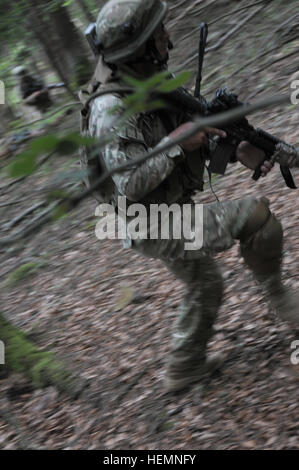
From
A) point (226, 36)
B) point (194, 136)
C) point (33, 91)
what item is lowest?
point (33, 91)

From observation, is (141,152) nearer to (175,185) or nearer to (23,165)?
(175,185)

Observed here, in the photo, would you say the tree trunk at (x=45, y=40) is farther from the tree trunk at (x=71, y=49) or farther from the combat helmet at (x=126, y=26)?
the combat helmet at (x=126, y=26)

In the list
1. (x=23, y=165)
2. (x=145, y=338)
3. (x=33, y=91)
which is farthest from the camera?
(x=33, y=91)

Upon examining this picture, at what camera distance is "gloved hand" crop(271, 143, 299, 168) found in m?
3.35

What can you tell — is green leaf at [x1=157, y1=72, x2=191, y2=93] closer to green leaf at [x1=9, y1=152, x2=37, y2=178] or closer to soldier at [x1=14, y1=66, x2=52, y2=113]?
green leaf at [x1=9, y1=152, x2=37, y2=178]

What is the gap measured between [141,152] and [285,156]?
797 mm

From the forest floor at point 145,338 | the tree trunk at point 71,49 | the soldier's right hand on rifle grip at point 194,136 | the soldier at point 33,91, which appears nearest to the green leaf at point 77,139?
the forest floor at point 145,338

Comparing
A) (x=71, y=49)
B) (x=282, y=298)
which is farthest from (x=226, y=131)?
(x=71, y=49)

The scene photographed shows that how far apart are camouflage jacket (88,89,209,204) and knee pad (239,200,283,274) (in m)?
0.44

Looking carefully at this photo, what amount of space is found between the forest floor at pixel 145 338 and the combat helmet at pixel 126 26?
3.32 ft

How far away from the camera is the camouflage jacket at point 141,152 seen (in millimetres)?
3025

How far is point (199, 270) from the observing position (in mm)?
3541

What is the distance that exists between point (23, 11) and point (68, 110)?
5.58 ft
